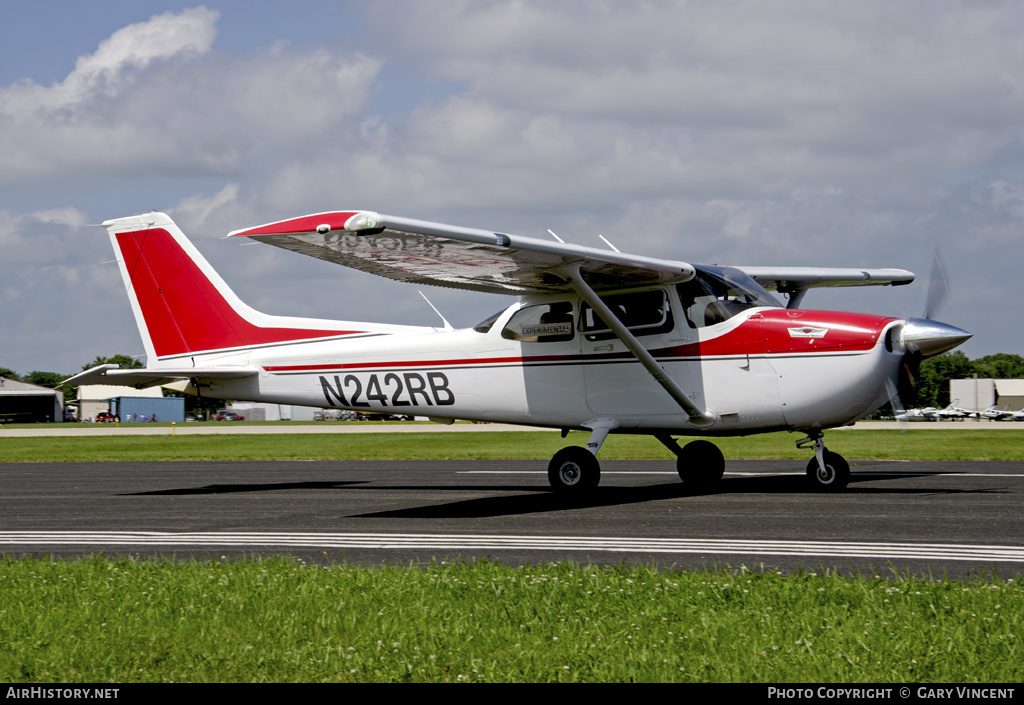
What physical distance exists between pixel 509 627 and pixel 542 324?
895cm

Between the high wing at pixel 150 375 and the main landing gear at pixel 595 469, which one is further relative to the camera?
the high wing at pixel 150 375

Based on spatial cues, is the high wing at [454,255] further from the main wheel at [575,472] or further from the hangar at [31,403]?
the hangar at [31,403]

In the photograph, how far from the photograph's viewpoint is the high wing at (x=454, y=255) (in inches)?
376

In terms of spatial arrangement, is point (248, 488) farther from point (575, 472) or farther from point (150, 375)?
point (575, 472)

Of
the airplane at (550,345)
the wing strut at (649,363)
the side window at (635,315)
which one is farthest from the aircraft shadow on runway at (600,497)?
the side window at (635,315)

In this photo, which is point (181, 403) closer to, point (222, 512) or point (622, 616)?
point (222, 512)

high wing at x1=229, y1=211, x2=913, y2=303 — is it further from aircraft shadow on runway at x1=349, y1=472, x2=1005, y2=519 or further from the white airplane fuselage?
aircraft shadow on runway at x1=349, y1=472, x2=1005, y2=519

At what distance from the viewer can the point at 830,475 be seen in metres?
13.0

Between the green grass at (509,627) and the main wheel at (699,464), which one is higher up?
the green grass at (509,627)

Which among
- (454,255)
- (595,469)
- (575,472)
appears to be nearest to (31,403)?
(575,472)

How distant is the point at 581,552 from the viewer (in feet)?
26.7

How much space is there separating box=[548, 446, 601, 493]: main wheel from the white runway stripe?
3.78 meters

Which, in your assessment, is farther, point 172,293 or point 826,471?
point 172,293

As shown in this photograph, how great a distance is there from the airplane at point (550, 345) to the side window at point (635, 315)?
0.02 m
